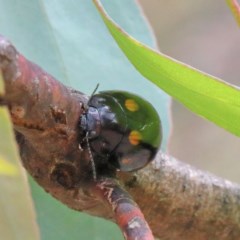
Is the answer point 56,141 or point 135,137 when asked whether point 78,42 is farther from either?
point 56,141

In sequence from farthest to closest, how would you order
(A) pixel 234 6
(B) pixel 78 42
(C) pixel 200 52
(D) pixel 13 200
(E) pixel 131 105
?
(C) pixel 200 52 < (B) pixel 78 42 < (E) pixel 131 105 < (A) pixel 234 6 < (D) pixel 13 200

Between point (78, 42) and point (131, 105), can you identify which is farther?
point (78, 42)

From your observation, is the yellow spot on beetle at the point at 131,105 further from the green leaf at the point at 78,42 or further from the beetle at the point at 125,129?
the green leaf at the point at 78,42

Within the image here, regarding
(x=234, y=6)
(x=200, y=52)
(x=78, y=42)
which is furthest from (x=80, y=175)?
(x=200, y=52)

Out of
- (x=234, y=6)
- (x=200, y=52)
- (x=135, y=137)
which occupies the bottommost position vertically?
(x=200, y=52)

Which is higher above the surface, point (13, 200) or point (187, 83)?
point (13, 200)

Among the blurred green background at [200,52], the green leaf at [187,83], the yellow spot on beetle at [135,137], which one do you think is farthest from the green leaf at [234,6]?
the blurred green background at [200,52]

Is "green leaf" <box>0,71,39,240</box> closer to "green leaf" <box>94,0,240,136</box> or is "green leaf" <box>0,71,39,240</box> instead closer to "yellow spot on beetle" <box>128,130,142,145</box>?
"green leaf" <box>94,0,240,136</box>

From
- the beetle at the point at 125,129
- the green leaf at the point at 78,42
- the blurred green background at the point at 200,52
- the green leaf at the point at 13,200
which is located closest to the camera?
the green leaf at the point at 13,200
